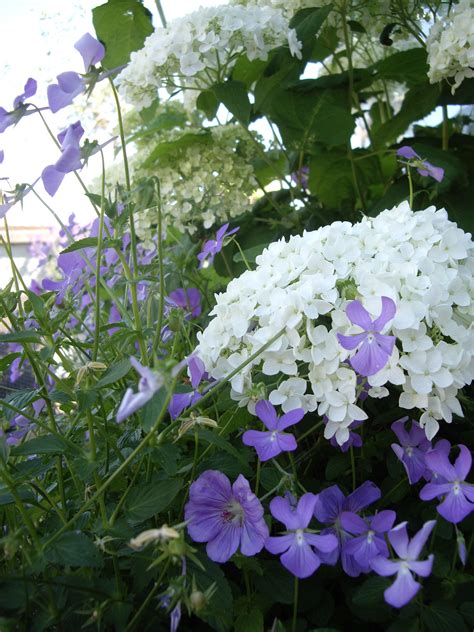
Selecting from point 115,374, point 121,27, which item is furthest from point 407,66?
point 115,374

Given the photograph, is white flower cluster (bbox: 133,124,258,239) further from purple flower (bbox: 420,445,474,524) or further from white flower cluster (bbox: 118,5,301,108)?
purple flower (bbox: 420,445,474,524)

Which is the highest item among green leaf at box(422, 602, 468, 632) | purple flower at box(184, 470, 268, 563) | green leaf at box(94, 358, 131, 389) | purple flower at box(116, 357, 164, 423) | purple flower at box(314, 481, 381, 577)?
purple flower at box(116, 357, 164, 423)

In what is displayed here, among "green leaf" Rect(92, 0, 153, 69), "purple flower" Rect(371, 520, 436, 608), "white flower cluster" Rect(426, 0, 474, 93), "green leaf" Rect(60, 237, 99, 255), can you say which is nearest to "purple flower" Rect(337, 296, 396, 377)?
"purple flower" Rect(371, 520, 436, 608)

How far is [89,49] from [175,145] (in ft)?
1.88

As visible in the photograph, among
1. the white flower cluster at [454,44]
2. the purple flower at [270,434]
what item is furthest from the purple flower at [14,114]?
the white flower cluster at [454,44]

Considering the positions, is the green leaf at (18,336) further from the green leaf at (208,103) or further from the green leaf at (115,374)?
the green leaf at (208,103)

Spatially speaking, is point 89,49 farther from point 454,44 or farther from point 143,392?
point 454,44

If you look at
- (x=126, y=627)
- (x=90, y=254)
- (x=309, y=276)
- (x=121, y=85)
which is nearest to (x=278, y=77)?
(x=121, y=85)

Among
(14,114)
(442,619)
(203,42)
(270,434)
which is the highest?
(14,114)

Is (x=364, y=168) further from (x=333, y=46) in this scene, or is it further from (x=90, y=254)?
(x=90, y=254)

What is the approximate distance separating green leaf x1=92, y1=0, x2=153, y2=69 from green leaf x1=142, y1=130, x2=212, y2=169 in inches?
6.7

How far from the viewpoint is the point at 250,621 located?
1.74ft

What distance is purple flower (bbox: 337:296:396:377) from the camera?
0.53m

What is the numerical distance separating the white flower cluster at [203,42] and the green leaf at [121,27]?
19 cm
